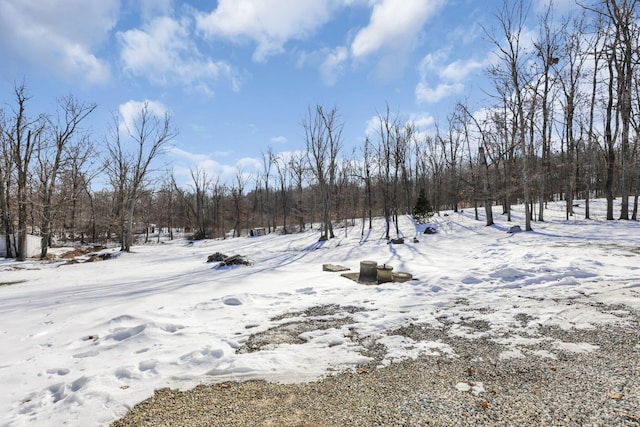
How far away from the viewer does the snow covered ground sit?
3.18 m

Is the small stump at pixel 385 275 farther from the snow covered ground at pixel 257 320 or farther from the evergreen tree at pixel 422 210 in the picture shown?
the evergreen tree at pixel 422 210

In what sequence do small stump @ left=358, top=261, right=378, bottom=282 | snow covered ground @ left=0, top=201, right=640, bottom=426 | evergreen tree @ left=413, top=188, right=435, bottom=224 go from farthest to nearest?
evergreen tree @ left=413, top=188, right=435, bottom=224, small stump @ left=358, top=261, right=378, bottom=282, snow covered ground @ left=0, top=201, right=640, bottom=426

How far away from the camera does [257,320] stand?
5.09 meters

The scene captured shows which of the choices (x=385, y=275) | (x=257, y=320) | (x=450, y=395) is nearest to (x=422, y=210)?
(x=385, y=275)

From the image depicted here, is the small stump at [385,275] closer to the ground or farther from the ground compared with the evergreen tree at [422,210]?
closer to the ground

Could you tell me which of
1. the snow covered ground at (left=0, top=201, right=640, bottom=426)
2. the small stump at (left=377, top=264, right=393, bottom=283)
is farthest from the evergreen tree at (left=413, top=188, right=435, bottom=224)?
the small stump at (left=377, top=264, right=393, bottom=283)

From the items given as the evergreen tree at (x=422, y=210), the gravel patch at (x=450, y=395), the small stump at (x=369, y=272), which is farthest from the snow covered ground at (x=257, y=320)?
the evergreen tree at (x=422, y=210)

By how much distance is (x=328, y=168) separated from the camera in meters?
21.4

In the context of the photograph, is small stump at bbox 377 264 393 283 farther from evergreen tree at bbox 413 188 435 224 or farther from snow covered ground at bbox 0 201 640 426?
evergreen tree at bbox 413 188 435 224

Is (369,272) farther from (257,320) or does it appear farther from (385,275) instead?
(257,320)

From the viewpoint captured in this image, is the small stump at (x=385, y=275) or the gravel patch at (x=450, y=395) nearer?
the gravel patch at (x=450, y=395)

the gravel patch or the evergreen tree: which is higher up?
the evergreen tree

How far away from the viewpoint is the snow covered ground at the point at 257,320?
318cm

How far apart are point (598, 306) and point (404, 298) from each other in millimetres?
2999
